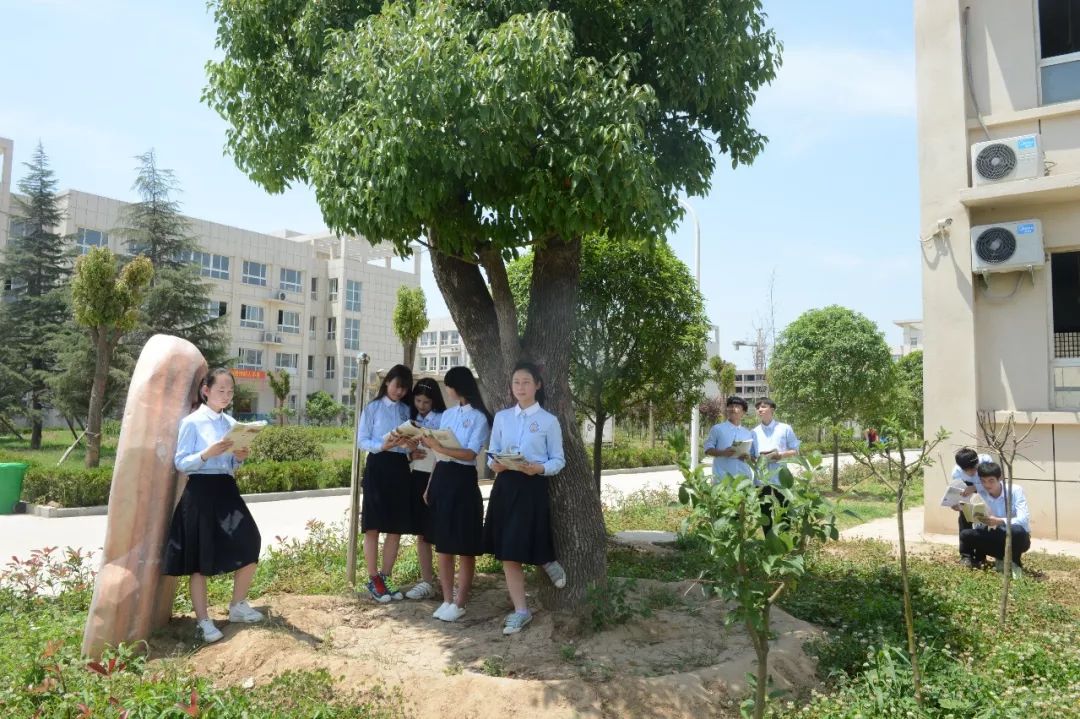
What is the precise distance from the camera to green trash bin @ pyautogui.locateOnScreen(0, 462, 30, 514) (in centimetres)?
1196

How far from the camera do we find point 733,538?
2.87 metres

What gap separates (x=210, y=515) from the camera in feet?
14.8

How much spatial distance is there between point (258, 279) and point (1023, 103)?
4190 centimetres

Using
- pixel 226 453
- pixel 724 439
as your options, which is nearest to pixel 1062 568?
pixel 724 439

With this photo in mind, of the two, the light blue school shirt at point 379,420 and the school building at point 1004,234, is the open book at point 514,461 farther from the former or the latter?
the school building at point 1004,234

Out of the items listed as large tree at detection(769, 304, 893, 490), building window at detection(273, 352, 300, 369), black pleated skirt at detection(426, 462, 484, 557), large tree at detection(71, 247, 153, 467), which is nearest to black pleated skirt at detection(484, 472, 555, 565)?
black pleated skirt at detection(426, 462, 484, 557)

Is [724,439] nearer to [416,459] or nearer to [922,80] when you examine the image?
[416,459]

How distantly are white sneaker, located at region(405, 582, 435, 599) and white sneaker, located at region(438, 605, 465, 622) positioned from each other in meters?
0.59

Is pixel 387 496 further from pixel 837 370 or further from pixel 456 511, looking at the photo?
pixel 837 370

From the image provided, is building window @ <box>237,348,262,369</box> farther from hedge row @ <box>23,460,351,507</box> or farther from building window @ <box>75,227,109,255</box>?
hedge row @ <box>23,460,351,507</box>

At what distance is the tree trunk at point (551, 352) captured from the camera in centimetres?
507

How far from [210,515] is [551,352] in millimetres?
2450

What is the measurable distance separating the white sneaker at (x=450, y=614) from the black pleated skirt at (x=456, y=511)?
1.28 feet

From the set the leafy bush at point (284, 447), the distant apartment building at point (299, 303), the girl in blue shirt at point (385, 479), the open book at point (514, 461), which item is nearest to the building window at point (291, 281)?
the distant apartment building at point (299, 303)
